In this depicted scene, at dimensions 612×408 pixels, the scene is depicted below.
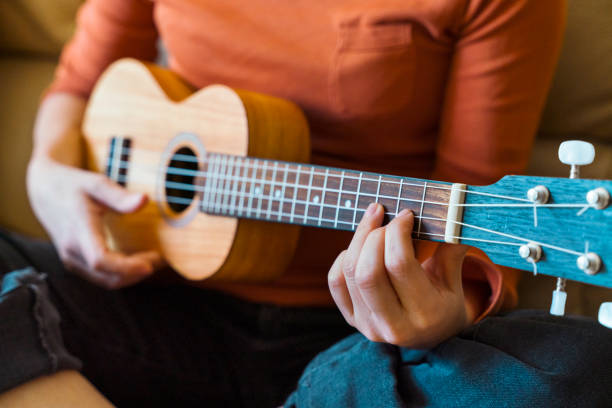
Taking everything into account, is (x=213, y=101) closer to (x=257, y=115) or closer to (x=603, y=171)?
(x=257, y=115)

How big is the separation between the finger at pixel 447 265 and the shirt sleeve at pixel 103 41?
78 centimetres

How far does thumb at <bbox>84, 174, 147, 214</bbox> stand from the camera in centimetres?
84

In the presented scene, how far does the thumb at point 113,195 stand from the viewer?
2.74 ft

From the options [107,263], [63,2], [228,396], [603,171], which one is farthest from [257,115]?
[63,2]

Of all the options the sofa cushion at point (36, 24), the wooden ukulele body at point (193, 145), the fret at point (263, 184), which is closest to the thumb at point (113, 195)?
the wooden ukulele body at point (193, 145)

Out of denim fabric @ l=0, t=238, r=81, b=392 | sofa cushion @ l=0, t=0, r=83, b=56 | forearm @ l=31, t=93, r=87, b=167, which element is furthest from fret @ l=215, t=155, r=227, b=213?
sofa cushion @ l=0, t=0, r=83, b=56

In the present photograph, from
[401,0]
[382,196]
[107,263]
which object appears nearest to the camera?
[382,196]

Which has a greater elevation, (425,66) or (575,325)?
(425,66)

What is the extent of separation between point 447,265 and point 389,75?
0.30 metres

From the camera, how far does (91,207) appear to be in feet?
2.93

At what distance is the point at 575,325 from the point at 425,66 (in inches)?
15.0

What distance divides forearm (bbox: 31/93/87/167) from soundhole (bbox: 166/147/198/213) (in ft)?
0.87

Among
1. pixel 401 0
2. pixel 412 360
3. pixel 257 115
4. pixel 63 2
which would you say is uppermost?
pixel 63 2

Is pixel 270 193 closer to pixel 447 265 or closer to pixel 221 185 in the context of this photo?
pixel 221 185
